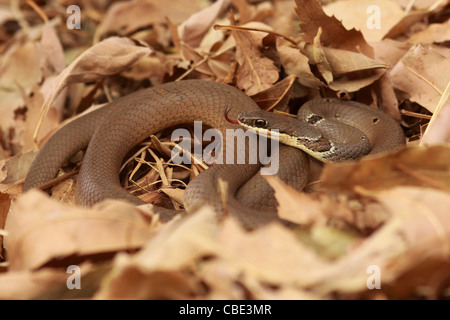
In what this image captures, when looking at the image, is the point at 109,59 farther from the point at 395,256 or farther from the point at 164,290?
A: the point at 395,256

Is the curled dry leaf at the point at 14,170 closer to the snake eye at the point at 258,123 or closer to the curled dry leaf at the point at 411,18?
the snake eye at the point at 258,123

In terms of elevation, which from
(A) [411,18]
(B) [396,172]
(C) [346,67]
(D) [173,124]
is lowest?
(B) [396,172]

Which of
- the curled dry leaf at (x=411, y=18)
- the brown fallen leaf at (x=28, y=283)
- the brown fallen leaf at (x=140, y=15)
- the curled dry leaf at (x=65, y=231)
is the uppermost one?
the brown fallen leaf at (x=140, y=15)

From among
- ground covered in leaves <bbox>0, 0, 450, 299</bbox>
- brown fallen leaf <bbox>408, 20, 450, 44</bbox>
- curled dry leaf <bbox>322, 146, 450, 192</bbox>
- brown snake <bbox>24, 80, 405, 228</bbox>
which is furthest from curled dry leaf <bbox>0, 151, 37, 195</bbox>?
brown fallen leaf <bbox>408, 20, 450, 44</bbox>

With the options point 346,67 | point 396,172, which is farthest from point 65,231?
point 346,67

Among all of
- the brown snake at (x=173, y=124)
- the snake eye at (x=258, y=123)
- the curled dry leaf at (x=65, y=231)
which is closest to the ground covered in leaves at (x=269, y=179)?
the curled dry leaf at (x=65, y=231)

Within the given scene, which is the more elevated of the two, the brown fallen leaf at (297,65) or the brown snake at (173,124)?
the brown fallen leaf at (297,65)

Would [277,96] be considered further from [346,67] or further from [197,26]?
[197,26]
